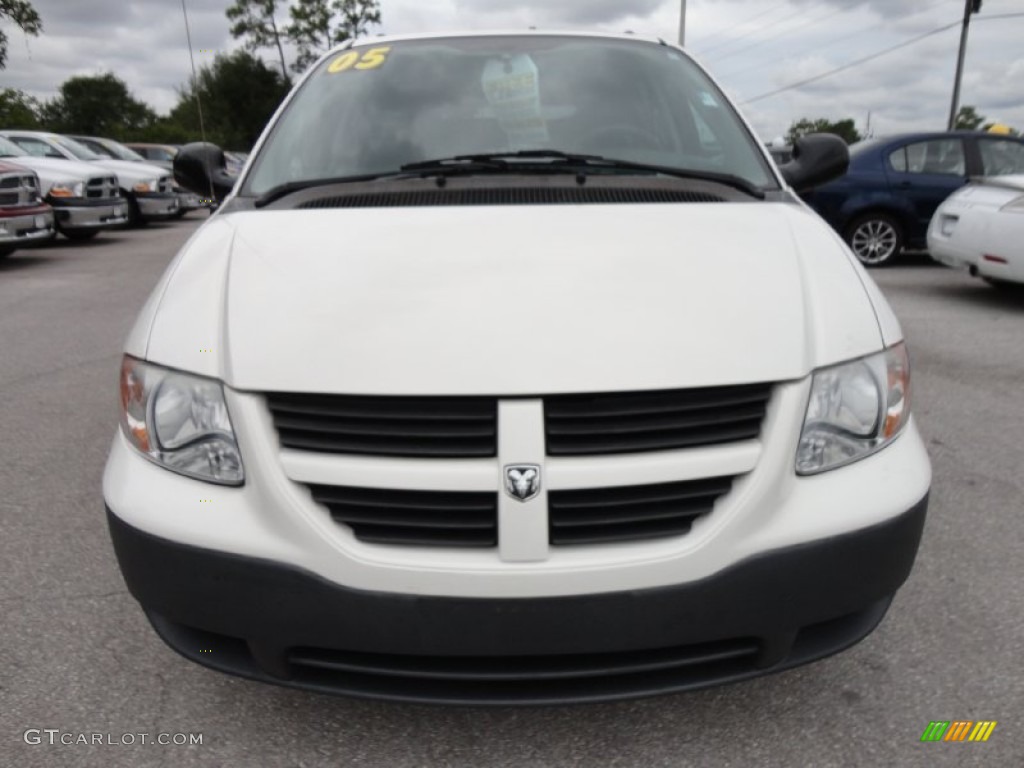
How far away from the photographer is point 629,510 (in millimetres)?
1627

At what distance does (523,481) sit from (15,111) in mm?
48003

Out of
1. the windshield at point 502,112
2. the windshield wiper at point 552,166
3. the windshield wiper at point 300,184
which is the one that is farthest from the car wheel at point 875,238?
the windshield wiper at point 300,184

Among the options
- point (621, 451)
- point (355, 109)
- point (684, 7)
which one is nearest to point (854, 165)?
point (355, 109)

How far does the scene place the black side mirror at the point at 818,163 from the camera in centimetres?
300

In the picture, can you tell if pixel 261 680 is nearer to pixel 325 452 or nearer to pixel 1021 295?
pixel 325 452

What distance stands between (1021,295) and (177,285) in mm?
7931

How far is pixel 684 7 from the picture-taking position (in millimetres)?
28031

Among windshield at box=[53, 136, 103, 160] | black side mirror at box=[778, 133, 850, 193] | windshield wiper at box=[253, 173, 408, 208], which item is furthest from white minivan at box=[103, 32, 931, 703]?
windshield at box=[53, 136, 103, 160]

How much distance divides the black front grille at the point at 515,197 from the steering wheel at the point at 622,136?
363 millimetres

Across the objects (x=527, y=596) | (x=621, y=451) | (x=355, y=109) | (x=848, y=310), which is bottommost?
(x=527, y=596)

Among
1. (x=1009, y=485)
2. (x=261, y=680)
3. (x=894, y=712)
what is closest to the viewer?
(x=261, y=680)

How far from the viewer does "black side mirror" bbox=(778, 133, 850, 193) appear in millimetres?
3002

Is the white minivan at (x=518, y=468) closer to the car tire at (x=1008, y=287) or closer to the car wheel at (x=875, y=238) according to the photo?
the car tire at (x=1008, y=287)

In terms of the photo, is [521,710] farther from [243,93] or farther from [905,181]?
[243,93]
